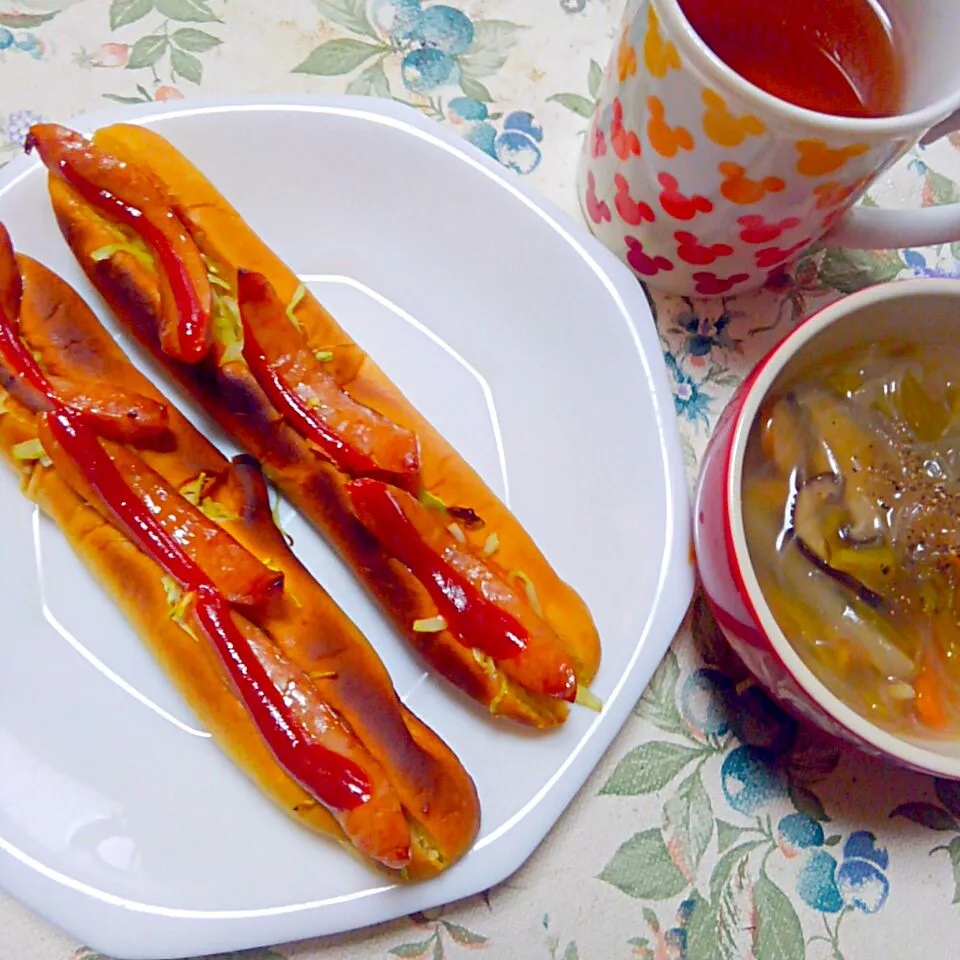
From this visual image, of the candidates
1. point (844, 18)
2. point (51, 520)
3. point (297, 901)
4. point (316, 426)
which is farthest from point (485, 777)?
point (844, 18)

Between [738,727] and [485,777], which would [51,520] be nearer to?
[485,777]

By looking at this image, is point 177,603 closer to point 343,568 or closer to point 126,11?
point 343,568

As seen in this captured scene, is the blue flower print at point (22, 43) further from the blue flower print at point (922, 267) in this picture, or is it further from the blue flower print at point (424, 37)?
the blue flower print at point (922, 267)

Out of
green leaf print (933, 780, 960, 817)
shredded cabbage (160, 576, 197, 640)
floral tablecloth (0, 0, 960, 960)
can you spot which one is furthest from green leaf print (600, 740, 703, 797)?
shredded cabbage (160, 576, 197, 640)

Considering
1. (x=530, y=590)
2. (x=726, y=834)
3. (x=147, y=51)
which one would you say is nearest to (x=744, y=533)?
(x=530, y=590)

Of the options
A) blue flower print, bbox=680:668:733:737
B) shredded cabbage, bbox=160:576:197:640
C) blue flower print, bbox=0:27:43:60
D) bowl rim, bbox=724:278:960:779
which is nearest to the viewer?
bowl rim, bbox=724:278:960:779

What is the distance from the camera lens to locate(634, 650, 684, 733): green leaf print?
0.91 meters

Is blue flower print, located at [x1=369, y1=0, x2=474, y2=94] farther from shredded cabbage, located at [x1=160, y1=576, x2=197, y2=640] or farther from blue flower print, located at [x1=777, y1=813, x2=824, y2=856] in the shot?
blue flower print, located at [x1=777, y1=813, x2=824, y2=856]

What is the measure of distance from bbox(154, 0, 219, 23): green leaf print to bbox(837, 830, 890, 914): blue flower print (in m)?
1.03

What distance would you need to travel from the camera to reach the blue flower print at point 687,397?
100 cm

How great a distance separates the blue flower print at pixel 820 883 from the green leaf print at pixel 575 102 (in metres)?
0.78

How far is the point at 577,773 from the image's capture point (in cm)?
84

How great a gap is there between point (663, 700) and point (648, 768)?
62mm

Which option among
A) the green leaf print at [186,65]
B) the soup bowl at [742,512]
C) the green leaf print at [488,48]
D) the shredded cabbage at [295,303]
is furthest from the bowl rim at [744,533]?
the green leaf print at [186,65]
